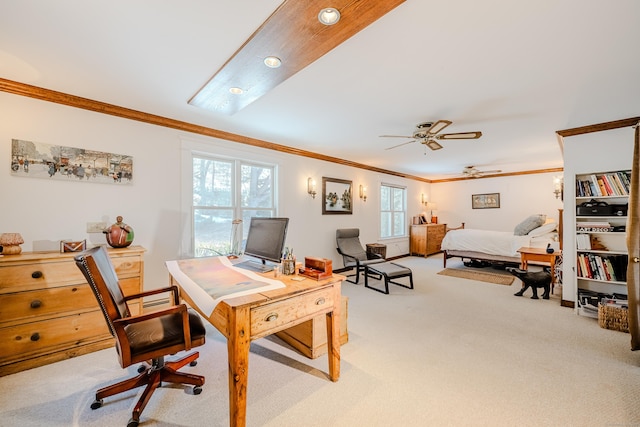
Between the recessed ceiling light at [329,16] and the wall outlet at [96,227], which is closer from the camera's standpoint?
the recessed ceiling light at [329,16]

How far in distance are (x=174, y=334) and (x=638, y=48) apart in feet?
12.2

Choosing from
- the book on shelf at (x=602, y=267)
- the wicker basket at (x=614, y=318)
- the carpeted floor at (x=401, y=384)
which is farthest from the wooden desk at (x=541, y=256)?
the carpeted floor at (x=401, y=384)

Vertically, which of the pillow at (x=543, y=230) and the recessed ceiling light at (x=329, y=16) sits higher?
the recessed ceiling light at (x=329, y=16)

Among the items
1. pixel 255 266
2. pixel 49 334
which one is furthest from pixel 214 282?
pixel 49 334

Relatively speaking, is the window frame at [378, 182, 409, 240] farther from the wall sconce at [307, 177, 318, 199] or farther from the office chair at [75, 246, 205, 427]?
the office chair at [75, 246, 205, 427]

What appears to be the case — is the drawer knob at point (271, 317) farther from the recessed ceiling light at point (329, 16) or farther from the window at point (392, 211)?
the window at point (392, 211)

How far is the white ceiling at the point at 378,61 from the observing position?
1.51 m

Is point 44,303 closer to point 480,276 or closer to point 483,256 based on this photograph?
point 480,276

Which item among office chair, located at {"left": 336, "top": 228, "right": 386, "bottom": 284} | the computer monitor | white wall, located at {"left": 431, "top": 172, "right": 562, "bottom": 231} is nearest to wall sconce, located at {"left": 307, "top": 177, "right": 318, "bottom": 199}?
office chair, located at {"left": 336, "top": 228, "right": 386, "bottom": 284}

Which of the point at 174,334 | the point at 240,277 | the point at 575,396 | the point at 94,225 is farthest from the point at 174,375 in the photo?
the point at 575,396

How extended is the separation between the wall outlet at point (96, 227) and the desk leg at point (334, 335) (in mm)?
2611

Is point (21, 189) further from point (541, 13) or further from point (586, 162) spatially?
point (586, 162)

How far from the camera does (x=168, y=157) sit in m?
3.26

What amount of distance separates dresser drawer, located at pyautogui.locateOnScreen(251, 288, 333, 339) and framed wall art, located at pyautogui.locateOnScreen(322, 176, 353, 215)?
11.2ft
